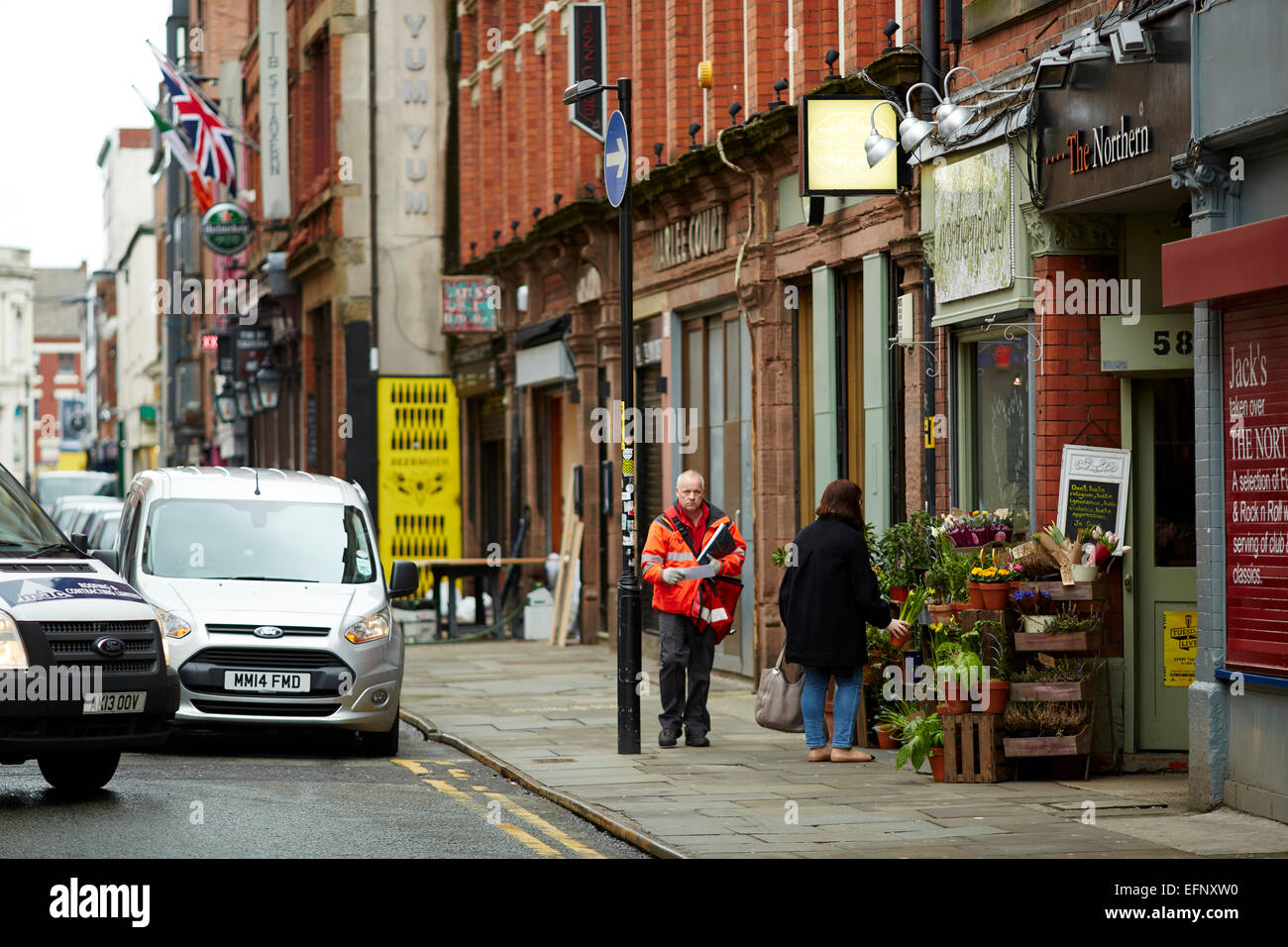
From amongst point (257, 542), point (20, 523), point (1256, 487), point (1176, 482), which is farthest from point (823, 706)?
point (20, 523)

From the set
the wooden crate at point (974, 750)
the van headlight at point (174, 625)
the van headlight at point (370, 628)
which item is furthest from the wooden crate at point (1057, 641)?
the van headlight at point (174, 625)

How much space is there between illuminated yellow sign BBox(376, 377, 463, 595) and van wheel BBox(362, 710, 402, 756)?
20.2 m

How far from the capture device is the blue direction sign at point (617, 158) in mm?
14859

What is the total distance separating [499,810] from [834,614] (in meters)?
3.00

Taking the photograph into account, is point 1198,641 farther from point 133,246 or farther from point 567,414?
point 133,246

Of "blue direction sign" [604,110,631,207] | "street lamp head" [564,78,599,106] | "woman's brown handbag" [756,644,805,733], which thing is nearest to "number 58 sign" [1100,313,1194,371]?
"woman's brown handbag" [756,644,805,733]

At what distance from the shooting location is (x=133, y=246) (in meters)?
97.8

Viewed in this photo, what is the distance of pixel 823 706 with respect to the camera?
13.8 m

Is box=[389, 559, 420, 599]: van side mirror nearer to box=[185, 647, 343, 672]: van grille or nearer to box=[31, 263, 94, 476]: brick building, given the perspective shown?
box=[185, 647, 343, 672]: van grille

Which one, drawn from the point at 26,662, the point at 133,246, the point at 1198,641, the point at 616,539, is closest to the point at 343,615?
the point at 26,662

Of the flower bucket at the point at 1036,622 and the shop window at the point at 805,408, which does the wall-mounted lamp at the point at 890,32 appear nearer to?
the shop window at the point at 805,408

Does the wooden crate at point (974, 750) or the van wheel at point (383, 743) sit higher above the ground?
the wooden crate at point (974, 750)

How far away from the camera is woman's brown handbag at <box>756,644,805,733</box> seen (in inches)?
563

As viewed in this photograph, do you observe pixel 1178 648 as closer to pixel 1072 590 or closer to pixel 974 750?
pixel 1072 590
